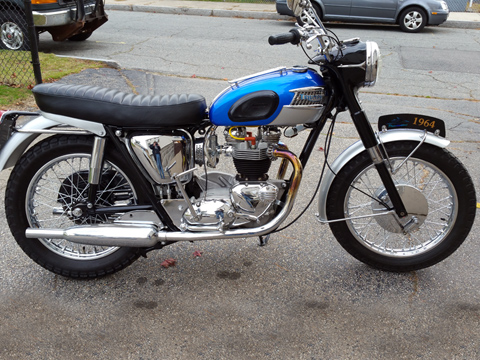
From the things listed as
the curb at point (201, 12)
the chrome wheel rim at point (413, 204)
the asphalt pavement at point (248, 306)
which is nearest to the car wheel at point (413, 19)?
the curb at point (201, 12)

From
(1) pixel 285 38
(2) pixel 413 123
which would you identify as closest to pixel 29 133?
(1) pixel 285 38

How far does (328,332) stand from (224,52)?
7405 mm

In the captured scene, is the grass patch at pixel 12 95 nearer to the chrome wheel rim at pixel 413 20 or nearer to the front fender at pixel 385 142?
the front fender at pixel 385 142

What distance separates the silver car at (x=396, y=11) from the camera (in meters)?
11.8

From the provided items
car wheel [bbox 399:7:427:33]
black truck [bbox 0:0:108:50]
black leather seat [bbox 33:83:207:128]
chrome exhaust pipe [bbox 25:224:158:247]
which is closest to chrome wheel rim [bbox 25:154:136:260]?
chrome exhaust pipe [bbox 25:224:158:247]

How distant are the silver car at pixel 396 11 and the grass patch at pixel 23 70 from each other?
21.7 ft

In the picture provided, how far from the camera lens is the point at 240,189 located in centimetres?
286

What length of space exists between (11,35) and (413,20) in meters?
8.82

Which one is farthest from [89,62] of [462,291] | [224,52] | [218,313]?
[462,291]

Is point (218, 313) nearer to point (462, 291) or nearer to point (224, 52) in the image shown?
point (462, 291)

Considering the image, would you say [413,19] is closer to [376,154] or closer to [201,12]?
[201,12]

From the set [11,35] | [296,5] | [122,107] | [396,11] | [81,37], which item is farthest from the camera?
[396,11]

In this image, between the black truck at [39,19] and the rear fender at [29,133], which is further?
the black truck at [39,19]

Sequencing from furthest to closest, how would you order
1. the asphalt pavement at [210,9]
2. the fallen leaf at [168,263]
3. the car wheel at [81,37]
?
the asphalt pavement at [210,9], the car wheel at [81,37], the fallen leaf at [168,263]
